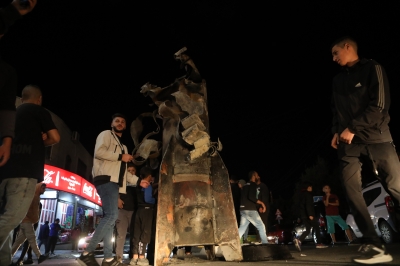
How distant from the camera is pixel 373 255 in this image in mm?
2902

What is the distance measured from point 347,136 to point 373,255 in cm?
114

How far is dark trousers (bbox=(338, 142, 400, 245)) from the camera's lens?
9.77ft

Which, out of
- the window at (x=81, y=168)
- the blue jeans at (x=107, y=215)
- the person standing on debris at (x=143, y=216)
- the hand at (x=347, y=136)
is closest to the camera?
the hand at (x=347, y=136)

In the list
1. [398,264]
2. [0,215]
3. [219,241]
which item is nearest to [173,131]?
[219,241]

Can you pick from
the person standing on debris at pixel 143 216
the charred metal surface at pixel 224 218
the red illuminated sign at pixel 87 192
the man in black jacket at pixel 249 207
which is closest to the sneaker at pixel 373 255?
the charred metal surface at pixel 224 218

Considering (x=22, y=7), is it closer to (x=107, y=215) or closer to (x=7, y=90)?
(x=7, y=90)

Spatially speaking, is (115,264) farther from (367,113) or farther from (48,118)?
(367,113)

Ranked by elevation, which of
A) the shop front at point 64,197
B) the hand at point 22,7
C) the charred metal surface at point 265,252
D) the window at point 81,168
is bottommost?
the charred metal surface at point 265,252

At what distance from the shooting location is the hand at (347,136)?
10.2 ft

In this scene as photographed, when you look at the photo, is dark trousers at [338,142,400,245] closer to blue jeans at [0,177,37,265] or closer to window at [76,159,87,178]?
blue jeans at [0,177,37,265]

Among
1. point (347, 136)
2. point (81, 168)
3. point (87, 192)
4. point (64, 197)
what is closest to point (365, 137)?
point (347, 136)

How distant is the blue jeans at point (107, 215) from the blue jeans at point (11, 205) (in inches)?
61.1

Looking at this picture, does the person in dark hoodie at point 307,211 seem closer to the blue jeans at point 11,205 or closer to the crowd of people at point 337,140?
the crowd of people at point 337,140

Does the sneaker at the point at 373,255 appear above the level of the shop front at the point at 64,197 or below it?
below
